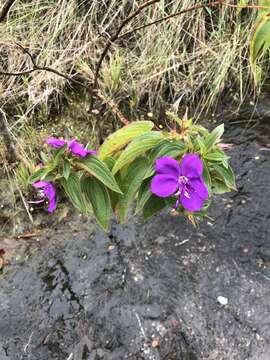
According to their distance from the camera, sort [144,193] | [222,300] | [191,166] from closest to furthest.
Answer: [191,166]
[144,193]
[222,300]

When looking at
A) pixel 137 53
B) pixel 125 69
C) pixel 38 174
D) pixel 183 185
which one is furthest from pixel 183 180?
pixel 137 53

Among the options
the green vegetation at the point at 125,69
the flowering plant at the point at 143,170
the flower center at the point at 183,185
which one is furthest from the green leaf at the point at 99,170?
the green vegetation at the point at 125,69

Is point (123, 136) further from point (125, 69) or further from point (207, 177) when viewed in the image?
point (125, 69)

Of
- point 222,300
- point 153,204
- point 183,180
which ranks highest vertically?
point 183,180

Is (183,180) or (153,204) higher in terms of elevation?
(183,180)

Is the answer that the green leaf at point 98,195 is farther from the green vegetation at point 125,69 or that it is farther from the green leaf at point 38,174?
the green vegetation at point 125,69

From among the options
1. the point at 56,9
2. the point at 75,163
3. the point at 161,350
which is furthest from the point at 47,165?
the point at 56,9

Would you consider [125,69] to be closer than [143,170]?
No
